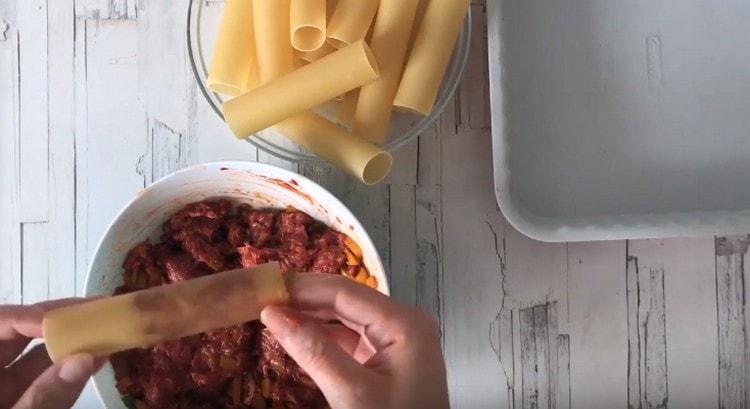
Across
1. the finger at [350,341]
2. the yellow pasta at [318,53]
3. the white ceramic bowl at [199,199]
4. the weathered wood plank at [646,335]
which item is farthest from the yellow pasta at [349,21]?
the weathered wood plank at [646,335]

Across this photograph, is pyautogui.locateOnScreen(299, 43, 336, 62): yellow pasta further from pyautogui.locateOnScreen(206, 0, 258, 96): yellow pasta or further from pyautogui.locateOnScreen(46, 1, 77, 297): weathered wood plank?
pyautogui.locateOnScreen(46, 1, 77, 297): weathered wood plank

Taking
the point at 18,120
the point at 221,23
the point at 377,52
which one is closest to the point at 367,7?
the point at 377,52

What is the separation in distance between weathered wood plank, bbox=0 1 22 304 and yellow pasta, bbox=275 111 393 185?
0.28m

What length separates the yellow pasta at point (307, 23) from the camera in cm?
67

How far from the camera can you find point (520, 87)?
2.58ft

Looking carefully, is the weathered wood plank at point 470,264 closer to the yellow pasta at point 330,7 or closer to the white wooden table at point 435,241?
the white wooden table at point 435,241

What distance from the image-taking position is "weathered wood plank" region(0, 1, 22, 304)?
77cm

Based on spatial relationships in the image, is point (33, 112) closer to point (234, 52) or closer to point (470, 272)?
point (234, 52)

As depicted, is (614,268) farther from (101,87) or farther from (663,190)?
(101,87)

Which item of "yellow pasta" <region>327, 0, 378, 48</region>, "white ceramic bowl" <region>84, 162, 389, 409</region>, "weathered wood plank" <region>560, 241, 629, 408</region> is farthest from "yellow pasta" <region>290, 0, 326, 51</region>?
"weathered wood plank" <region>560, 241, 629, 408</region>

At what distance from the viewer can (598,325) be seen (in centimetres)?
78

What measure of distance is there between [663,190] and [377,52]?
32 cm

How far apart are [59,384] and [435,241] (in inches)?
15.0

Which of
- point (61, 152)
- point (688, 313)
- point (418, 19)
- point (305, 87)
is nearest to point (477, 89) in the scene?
point (418, 19)
